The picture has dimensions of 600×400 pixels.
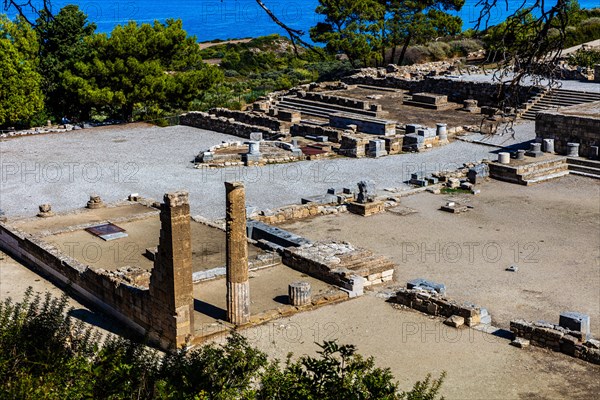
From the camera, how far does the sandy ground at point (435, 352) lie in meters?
13.2

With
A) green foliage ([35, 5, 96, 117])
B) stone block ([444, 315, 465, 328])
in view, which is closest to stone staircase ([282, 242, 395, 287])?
stone block ([444, 315, 465, 328])

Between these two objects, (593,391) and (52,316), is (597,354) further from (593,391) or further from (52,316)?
(52,316)

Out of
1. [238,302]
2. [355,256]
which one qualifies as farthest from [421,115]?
[238,302]

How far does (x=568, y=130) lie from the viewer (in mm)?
29625

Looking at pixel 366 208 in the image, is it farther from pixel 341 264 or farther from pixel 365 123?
pixel 365 123

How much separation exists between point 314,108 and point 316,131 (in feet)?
20.6

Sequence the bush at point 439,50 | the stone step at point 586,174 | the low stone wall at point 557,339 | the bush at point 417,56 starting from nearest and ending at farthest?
the low stone wall at point 557,339 → the stone step at point 586,174 → the bush at point 417,56 → the bush at point 439,50

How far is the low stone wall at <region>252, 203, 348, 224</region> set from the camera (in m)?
22.9

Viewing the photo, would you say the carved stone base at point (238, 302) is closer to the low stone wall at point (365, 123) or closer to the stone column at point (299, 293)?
the stone column at point (299, 293)

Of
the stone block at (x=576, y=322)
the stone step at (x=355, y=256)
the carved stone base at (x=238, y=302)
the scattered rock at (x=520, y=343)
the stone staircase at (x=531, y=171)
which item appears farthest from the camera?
the stone staircase at (x=531, y=171)

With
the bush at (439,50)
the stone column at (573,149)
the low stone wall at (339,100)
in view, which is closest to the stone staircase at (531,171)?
the stone column at (573,149)

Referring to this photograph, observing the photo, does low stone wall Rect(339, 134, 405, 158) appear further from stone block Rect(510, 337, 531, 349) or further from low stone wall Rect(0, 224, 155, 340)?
stone block Rect(510, 337, 531, 349)

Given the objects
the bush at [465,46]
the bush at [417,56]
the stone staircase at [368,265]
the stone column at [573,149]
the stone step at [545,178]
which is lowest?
the stone staircase at [368,265]

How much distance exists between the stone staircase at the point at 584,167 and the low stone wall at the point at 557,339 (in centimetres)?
1403
